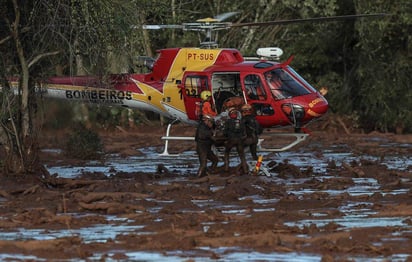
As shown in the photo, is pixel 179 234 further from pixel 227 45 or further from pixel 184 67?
pixel 227 45

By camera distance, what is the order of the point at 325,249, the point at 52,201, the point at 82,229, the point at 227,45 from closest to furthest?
1. the point at 325,249
2. the point at 82,229
3. the point at 52,201
4. the point at 227,45

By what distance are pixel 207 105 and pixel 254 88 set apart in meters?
1.67

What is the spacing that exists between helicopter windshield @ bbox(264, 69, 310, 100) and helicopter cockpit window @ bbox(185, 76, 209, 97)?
145cm

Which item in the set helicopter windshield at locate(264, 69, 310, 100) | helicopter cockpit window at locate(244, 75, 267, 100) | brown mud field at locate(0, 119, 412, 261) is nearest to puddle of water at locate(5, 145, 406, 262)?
brown mud field at locate(0, 119, 412, 261)

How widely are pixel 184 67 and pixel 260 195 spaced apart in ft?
20.0

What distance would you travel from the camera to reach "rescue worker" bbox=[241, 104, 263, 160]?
2211 centimetres

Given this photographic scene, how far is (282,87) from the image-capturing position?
2377 cm

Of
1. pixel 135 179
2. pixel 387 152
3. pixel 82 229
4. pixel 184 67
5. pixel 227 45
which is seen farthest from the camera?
pixel 227 45

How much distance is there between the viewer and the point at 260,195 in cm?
1958

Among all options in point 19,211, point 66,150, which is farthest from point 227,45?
point 19,211

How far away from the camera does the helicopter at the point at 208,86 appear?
77.8ft

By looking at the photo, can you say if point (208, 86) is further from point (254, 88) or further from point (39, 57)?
point (39, 57)

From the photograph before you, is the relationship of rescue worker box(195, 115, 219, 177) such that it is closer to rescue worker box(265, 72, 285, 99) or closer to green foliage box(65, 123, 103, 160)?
rescue worker box(265, 72, 285, 99)

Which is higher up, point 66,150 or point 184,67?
point 184,67
